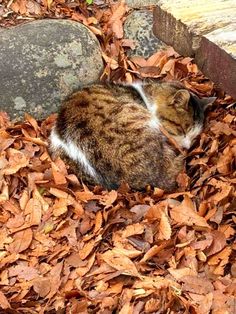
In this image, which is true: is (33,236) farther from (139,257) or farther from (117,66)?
(117,66)

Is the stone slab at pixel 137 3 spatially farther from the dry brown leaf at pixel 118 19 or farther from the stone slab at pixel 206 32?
the stone slab at pixel 206 32

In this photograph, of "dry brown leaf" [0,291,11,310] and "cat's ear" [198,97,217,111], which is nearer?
"dry brown leaf" [0,291,11,310]

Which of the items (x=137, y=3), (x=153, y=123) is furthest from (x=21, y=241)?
(x=137, y=3)

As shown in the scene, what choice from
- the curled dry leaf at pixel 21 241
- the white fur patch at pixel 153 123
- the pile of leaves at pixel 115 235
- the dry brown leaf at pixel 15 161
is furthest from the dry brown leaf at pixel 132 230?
the dry brown leaf at pixel 15 161

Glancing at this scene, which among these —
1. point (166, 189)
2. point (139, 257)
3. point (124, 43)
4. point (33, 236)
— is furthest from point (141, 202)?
point (124, 43)

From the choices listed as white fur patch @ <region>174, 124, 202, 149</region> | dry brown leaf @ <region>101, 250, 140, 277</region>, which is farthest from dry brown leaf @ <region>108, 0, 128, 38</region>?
dry brown leaf @ <region>101, 250, 140, 277</region>

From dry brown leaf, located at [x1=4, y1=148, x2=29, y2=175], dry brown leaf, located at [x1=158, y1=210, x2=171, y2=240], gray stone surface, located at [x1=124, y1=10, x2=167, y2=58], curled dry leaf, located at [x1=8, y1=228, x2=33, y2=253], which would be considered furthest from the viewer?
gray stone surface, located at [x1=124, y1=10, x2=167, y2=58]

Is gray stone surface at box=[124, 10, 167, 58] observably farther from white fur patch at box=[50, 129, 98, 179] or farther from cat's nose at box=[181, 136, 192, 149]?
white fur patch at box=[50, 129, 98, 179]
